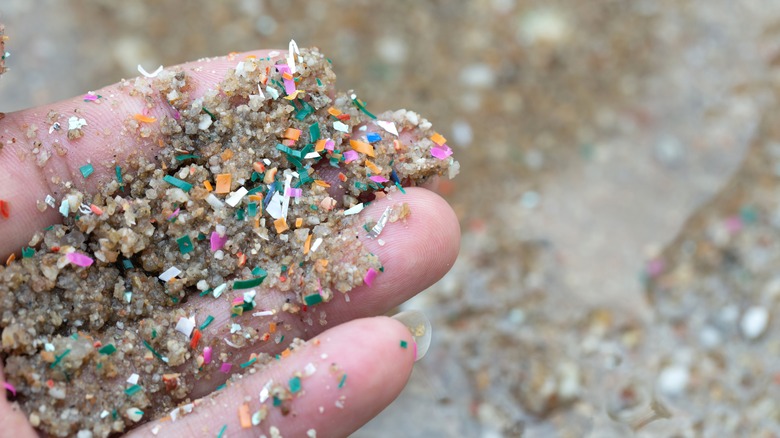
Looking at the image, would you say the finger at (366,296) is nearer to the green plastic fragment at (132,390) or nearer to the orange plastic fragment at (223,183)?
the green plastic fragment at (132,390)

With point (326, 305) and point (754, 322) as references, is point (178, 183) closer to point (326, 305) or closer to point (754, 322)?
point (326, 305)

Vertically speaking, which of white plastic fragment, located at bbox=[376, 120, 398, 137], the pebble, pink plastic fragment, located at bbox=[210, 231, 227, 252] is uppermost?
white plastic fragment, located at bbox=[376, 120, 398, 137]

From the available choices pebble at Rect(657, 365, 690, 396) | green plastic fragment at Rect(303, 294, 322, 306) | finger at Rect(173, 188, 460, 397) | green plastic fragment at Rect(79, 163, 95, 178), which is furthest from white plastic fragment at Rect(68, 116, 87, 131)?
pebble at Rect(657, 365, 690, 396)

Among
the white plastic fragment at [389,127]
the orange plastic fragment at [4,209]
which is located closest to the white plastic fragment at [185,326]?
the orange plastic fragment at [4,209]

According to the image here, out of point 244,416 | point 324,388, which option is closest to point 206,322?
point 244,416

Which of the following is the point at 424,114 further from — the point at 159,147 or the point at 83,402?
the point at 83,402

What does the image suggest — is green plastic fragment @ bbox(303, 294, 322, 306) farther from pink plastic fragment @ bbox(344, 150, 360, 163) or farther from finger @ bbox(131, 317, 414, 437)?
pink plastic fragment @ bbox(344, 150, 360, 163)

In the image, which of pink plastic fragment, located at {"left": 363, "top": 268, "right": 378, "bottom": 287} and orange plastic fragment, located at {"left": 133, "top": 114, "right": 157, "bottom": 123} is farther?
orange plastic fragment, located at {"left": 133, "top": 114, "right": 157, "bottom": 123}
